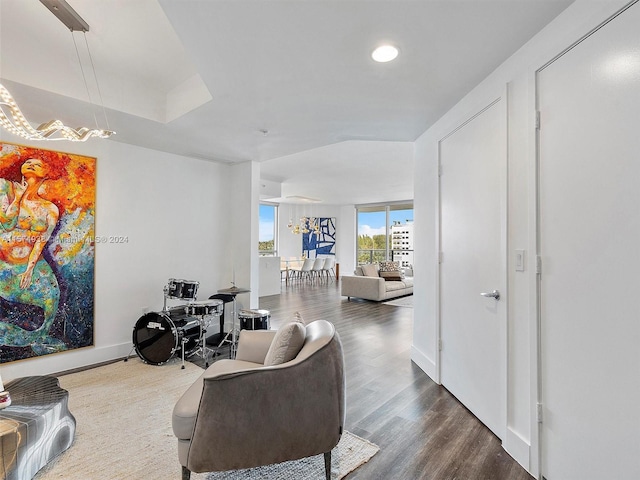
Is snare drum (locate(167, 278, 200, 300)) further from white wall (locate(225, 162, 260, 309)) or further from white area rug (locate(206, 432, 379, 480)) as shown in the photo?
white area rug (locate(206, 432, 379, 480))

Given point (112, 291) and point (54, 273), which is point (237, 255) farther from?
point (54, 273)

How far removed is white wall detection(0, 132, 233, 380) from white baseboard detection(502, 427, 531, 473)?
12.7ft

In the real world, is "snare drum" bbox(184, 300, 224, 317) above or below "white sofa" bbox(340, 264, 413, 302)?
above

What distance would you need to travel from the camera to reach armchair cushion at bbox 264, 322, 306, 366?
177 cm

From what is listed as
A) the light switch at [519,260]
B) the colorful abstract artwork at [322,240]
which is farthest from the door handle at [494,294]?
the colorful abstract artwork at [322,240]

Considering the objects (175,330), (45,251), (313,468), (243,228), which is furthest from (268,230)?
(313,468)

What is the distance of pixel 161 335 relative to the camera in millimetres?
3422

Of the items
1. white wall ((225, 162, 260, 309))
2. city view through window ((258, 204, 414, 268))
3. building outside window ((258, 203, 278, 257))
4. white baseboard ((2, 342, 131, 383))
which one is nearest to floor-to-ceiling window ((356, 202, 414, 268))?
city view through window ((258, 204, 414, 268))

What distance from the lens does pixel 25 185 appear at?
3.07 meters

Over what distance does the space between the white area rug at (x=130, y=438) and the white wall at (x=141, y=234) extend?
0.54 meters

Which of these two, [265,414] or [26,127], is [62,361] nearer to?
[26,127]

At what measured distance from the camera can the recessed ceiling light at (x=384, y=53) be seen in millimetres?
1914

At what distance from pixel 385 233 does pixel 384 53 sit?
9.78 m

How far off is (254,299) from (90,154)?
8.75ft
